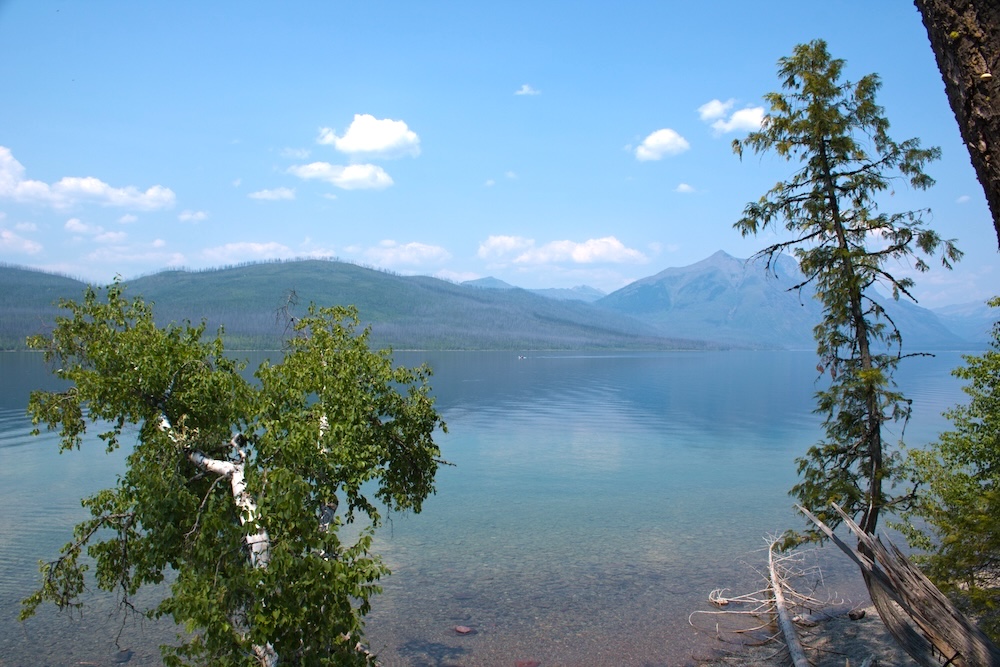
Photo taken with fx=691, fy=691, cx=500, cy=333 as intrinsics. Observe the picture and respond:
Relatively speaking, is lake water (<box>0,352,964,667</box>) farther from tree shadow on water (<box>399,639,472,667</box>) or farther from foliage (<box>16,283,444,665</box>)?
foliage (<box>16,283,444,665</box>)

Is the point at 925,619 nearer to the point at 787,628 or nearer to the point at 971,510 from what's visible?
the point at 971,510

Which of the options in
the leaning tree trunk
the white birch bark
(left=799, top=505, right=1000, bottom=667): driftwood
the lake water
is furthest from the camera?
the lake water

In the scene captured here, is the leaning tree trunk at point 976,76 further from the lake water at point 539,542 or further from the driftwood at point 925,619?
the lake water at point 539,542

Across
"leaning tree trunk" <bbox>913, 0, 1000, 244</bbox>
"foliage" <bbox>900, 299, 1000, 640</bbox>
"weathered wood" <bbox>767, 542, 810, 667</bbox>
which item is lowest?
"weathered wood" <bbox>767, 542, 810, 667</bbox>

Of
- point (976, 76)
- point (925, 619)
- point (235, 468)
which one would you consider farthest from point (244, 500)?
point (976, 76)

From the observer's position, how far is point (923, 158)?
15.7 m

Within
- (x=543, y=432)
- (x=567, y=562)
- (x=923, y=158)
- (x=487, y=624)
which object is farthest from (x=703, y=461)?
(x=923, y=158)

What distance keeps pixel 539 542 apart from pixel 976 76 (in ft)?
85.0

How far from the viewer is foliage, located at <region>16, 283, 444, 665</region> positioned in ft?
29.1

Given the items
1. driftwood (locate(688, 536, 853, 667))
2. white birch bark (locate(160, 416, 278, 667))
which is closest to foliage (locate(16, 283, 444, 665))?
white birch bark (locate(160, 416, 278, 667))

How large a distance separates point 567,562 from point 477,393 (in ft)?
242

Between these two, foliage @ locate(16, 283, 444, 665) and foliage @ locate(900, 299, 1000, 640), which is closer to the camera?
foliage @ locate(16, 283, 444, 665)

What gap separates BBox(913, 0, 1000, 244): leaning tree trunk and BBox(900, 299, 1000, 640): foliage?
30.2 ft

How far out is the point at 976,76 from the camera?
3.86 metres
